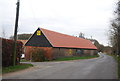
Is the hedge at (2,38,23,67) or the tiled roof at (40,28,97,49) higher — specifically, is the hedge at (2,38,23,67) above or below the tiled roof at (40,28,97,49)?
below

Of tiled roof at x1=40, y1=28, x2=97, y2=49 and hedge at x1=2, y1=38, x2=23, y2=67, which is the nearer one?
hedge at x1=2, y1=38, x2=23, y2=67

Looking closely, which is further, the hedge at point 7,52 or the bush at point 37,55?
the bush at point 37,55

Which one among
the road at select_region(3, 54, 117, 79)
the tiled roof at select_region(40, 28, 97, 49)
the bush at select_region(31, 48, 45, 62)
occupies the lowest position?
the road at select_region(3, 54, 117, 79)

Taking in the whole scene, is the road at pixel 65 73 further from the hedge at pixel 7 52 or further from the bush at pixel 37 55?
the bush at pixel 37 55

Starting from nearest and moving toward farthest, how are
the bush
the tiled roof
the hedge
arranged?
the hedge → the bush → the tiled roof

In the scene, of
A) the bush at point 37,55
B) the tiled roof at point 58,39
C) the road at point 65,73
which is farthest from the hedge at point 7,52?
the tiled roof at point 58,39

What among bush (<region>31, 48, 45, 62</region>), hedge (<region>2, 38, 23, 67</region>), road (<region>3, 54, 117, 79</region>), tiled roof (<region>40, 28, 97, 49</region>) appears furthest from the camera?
tiled roof (<region>40, 28, 97, 49</region>)

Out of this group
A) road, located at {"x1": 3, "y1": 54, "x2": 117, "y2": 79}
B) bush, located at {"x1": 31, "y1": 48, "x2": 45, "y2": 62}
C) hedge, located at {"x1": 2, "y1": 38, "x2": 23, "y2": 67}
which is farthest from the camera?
bush, located at {"x1": 31, "y1": 48, "x2": 45, "y2": 62}

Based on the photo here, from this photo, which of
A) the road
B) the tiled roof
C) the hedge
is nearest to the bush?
the tiled roof

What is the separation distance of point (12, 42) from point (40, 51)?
1340 centimetres

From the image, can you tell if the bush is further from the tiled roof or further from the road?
the road

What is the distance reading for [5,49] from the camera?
45.5 feet

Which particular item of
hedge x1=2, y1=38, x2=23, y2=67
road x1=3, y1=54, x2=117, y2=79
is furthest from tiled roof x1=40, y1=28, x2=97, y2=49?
hedge x1=2, y1=38, x2=23, y2=67

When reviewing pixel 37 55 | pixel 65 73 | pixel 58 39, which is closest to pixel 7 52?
pixel 65 73
